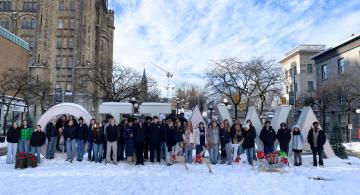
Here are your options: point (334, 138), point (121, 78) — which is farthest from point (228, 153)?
point (121, 78)

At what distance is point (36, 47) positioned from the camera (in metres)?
64.8

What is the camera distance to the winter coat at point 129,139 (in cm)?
1389

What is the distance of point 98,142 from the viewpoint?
1437cm

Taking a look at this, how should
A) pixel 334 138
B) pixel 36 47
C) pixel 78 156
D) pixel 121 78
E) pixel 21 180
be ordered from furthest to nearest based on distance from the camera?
pixel 36 47, pixel 121 78, pixel 334 138, pixel 78 156, pixel 21 180

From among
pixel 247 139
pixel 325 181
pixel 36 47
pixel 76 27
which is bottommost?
pixel 325 181

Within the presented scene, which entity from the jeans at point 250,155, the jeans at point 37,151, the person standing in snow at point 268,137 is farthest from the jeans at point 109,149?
the person standing in snow at point 268,137

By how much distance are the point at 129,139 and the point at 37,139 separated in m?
3.98

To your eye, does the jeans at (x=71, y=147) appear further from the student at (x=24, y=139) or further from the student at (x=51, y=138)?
the student at (x=24, y=139)

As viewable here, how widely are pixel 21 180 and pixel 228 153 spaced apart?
320 inches

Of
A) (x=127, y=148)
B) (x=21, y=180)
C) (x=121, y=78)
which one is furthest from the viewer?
(x=121, y=78)

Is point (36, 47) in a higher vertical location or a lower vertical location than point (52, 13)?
lower

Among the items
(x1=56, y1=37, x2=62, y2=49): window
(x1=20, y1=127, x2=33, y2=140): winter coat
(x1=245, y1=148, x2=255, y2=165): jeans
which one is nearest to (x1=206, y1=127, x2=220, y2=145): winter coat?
(x1=245, y1=148, x2=255, y2=165): jeans

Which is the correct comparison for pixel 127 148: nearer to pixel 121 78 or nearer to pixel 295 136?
pixel 295 136

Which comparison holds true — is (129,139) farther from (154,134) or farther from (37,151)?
(37,151)
